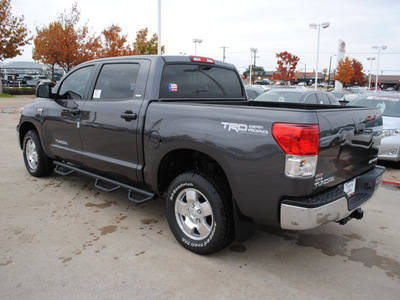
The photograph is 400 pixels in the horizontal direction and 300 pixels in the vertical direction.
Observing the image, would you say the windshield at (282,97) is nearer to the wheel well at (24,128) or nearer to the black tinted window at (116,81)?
the wheel well at (24,128)

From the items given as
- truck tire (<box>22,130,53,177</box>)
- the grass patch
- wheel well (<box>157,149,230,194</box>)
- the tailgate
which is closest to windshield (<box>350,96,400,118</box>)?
the tailgate

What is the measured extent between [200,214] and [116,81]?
1963 mm

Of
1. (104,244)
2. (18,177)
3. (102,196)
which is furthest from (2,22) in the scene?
(104,244)

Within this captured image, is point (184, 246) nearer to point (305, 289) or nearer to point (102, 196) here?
point (305, 289)

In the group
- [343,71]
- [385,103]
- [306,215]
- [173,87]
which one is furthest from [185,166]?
[343,71]

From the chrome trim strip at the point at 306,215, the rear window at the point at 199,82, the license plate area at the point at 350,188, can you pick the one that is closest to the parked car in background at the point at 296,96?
the rear window at the point at 199,82

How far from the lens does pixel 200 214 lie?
3.16 meters

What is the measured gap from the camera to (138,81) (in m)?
3.73

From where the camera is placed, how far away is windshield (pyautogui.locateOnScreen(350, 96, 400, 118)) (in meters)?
7.54

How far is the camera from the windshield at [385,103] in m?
7.54

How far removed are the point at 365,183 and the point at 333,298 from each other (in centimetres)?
116

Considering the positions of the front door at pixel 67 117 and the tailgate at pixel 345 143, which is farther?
the front door at pixel 67 117

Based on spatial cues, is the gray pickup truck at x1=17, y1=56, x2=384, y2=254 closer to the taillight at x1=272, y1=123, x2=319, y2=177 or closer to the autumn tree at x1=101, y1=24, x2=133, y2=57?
the taillight at x1=272, y1=123, x2=319, y2=177

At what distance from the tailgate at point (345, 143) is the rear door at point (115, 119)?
6.06 ft
